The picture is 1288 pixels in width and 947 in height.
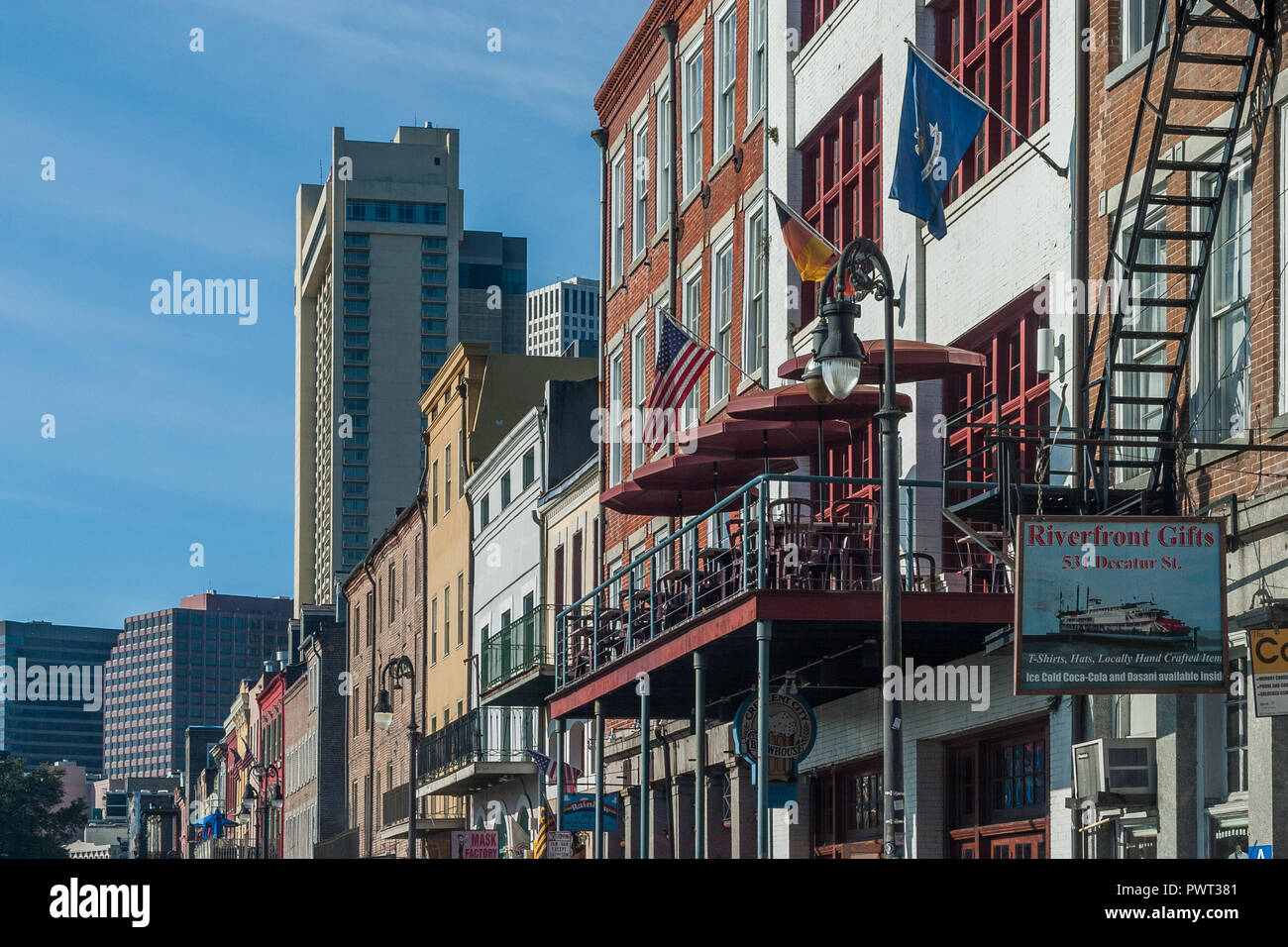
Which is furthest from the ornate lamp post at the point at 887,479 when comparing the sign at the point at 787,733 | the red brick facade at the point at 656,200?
the red brick facade at the point at 656,200

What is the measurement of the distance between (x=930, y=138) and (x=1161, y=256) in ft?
12.9

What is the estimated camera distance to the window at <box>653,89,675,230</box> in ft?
113

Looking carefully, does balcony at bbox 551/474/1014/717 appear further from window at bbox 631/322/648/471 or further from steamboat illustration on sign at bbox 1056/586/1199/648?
window at bbox 631/322/648/471

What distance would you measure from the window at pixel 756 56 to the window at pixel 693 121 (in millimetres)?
2963

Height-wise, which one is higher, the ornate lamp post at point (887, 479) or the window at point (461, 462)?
the window at point (461, 462)

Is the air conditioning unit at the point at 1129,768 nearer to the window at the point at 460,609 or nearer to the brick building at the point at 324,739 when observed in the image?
the window at the point at 460,609

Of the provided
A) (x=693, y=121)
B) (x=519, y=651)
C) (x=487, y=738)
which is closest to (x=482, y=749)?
(x=487, y=738)

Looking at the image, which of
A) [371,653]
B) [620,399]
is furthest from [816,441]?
[371,653]

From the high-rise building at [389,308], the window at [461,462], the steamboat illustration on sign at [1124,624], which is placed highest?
the high-rise building at [389,308]

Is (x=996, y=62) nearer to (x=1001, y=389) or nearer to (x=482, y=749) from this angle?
(x=1001, y=389)

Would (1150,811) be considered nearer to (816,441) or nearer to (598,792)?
(816,441)

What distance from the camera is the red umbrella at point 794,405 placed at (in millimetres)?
20094

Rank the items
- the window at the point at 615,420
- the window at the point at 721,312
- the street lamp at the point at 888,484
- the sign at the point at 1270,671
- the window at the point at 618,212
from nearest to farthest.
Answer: the sign at the point at 1270,671 < the street lamp at the point at 888,484 < the window at the point at 721,312 < the window at the point at 615,420 < the window at the point at 618,212

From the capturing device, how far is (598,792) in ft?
81.3
